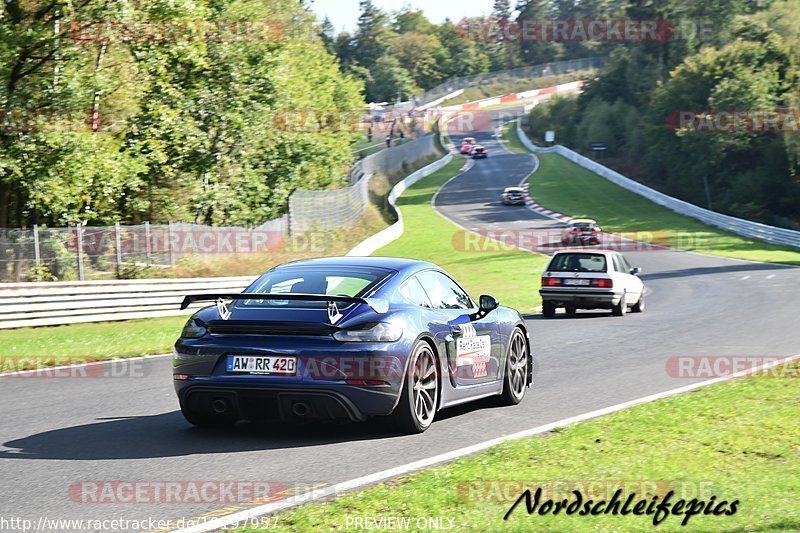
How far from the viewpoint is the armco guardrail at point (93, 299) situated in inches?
800

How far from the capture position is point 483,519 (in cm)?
564

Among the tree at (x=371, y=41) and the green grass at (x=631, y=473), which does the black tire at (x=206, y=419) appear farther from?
the tree at (x=371, y=41)

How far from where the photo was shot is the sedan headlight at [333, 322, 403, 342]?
8070 mm

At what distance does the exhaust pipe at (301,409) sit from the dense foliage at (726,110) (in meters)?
59.1

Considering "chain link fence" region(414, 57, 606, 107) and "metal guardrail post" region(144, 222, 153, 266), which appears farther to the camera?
"chain link fence" region(414, 57, 606, 107)

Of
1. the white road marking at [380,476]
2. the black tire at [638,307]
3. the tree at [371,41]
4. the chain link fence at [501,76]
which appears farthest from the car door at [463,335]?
the tree at [371,41]

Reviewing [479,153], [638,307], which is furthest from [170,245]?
[479,153]

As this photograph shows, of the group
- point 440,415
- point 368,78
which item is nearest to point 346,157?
point 440,415

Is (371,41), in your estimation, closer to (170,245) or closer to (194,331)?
(170,245)

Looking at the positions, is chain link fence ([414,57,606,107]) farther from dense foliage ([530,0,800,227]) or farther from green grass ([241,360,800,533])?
green grass ([241,360,800,533])

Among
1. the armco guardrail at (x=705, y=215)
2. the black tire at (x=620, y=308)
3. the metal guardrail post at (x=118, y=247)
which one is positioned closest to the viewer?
the black tire at (x=620, y=308)

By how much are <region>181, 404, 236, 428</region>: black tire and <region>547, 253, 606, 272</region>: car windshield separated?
52.7ft

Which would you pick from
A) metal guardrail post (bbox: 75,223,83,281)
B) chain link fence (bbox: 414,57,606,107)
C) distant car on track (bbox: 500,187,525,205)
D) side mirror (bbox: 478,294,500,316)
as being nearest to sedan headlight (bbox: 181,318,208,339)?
side mirror (bbox: 478,294,500,316)

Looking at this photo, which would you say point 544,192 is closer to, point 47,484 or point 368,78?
point 47,484
